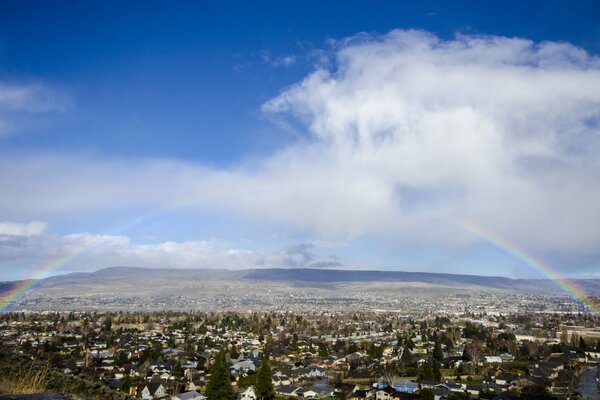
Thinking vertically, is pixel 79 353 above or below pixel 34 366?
below

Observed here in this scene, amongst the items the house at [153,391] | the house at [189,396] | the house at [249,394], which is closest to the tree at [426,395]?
the house at [249,394]

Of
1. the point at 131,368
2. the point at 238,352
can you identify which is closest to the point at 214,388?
the point at 131,368

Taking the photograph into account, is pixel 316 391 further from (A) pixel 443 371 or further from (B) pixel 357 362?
(A) pixel 443 371

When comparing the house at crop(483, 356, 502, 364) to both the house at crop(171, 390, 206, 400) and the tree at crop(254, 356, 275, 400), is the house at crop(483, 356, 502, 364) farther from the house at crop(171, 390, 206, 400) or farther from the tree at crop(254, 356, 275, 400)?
the house at crop(171, 390, 206, 400)

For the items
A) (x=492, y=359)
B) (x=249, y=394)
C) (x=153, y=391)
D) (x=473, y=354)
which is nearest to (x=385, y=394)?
(x=249, y=394)

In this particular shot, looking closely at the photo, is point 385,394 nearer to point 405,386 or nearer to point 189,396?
point 405,386

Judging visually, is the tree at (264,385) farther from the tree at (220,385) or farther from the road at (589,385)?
the road at (589,385)
